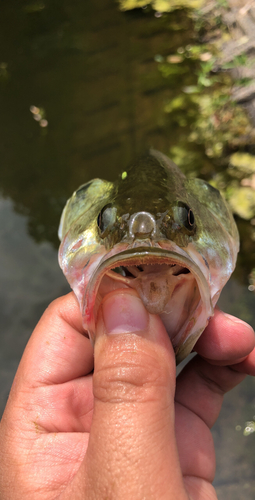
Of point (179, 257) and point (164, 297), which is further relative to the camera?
point (164, 297)

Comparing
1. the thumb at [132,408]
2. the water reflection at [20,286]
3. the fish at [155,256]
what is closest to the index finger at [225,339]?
the fish at [155,256]

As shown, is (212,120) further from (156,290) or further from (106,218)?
(156,290)

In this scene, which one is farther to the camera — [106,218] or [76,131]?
[76,131]

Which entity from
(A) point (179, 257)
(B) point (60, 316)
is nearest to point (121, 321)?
(A) point (179, 257)

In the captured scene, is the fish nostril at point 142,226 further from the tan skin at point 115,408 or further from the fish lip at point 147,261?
the tan skin at point 115,408

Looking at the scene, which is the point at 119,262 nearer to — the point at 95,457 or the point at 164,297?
the point at 164,297

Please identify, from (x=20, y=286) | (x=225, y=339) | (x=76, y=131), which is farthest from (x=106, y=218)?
(x=76, y=131)
